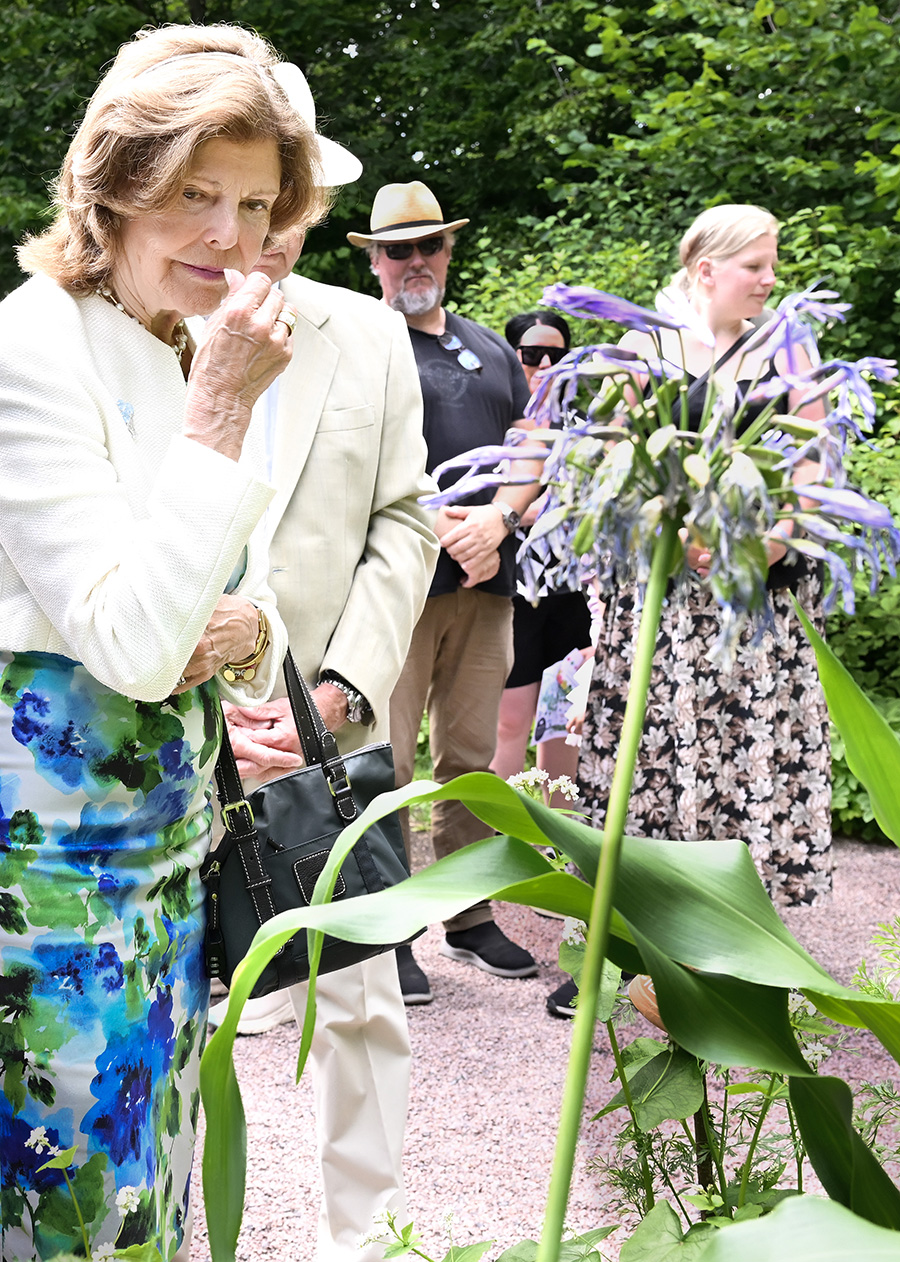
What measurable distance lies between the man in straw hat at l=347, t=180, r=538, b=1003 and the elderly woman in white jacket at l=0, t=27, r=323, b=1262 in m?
2.08

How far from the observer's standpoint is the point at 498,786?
2.78 ft

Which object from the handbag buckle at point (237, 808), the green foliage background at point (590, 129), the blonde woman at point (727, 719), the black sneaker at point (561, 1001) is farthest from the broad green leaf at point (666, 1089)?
the green foliage background at point (590, 129)

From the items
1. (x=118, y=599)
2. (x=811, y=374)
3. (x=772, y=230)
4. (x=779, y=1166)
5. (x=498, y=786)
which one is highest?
(x=772, y=230)

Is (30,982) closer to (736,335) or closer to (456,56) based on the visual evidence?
(736,335)

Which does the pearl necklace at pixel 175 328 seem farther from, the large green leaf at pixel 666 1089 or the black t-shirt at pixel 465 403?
the black t-shirt at pixel 465 403

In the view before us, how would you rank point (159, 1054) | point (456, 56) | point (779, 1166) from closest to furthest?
1. point (779, 1166)
2. point (159, 1054)
3. point (456, 56)

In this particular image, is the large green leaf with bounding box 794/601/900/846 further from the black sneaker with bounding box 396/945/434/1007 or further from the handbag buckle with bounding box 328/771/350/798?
the black sneaker with bounding box 396/945/434/1007

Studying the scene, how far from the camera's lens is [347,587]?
2.30 metres

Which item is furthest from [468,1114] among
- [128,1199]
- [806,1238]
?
[806,1238]

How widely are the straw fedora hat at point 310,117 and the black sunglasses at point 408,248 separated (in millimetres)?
1385

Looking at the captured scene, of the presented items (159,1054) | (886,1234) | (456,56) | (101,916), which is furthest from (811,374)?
(456,56)

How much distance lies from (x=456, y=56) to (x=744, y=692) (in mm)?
9251

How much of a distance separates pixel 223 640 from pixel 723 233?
2396 mm

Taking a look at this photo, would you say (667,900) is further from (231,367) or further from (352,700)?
(352,700)
